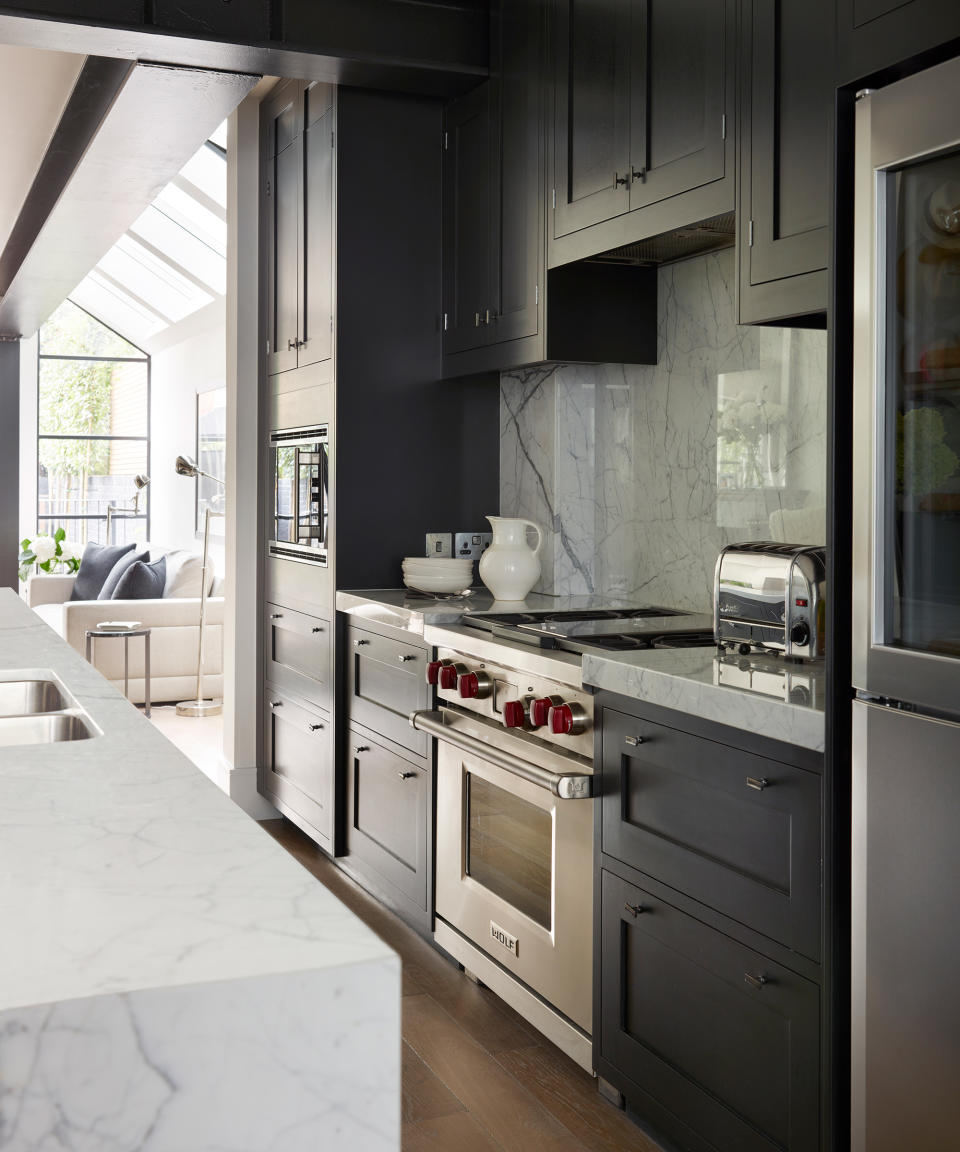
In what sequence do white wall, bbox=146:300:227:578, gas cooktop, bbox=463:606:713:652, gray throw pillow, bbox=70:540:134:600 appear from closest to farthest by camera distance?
gas cooktop, bbox=463:606:713:652
gray throw pillow, bbox=70:540:134:600
white wall, bbox=146:300:227:578

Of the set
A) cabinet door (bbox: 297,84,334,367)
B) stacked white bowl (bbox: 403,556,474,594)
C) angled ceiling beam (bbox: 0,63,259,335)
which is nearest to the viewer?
angled ceiling beam (bbox: 0,63,259,335)

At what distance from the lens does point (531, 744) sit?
2602 millimetres

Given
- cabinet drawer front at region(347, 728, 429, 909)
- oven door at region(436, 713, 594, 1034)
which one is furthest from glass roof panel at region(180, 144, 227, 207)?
oven door at region(436, 713, 594, 1034)

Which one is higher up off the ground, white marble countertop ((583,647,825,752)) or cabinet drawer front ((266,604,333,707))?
white marble countertop ((583,647,825,752))

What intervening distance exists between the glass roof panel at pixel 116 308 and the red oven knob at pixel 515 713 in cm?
803

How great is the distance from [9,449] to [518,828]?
353 inches

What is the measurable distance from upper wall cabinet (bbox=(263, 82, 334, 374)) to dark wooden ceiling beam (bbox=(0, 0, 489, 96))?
1.35 feet

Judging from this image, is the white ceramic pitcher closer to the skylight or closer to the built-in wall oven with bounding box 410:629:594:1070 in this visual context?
the built-in wall oven with bounding box 410:629:594:1070

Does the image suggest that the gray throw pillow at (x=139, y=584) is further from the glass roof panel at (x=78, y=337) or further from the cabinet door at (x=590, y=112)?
the cabinet door at (x=590, y=112)

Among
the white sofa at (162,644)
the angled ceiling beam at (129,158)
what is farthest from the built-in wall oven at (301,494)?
the white sofa at (162,644)

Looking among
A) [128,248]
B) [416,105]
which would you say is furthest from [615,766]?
[128,248]

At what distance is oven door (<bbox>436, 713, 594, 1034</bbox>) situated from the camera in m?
2.44

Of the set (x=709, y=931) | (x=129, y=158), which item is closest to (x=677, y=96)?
(x=709, y=931)

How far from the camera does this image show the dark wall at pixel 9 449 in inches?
406
